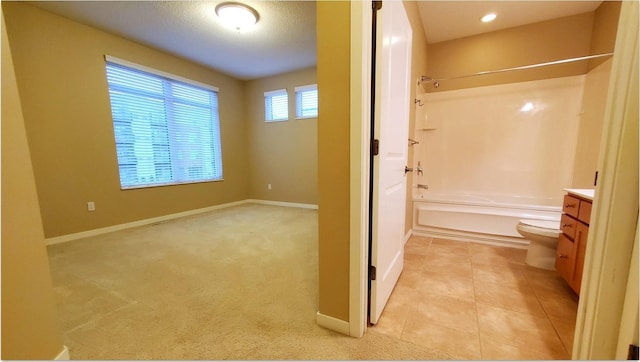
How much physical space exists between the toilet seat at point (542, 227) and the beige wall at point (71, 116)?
457cm

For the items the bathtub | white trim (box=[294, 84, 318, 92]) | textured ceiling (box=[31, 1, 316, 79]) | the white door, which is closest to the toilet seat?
the bathtub

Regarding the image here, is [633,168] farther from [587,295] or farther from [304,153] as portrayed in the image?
[304,153]

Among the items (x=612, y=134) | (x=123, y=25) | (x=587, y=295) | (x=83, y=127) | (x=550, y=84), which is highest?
(x=123, y=25)

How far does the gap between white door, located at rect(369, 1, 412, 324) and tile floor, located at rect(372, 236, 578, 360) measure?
0.18m

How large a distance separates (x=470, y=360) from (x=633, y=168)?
1.02 metres

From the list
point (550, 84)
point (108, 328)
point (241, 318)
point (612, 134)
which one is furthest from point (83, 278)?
point (550, 84)

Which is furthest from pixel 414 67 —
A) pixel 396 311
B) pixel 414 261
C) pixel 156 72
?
pixel 156 72

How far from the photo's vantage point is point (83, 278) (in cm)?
185

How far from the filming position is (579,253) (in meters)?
1.43

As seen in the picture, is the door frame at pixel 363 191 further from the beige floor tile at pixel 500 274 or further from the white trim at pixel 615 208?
the beige floor tile at pixel 500 274

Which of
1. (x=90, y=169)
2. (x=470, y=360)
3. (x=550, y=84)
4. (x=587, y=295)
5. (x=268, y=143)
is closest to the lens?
(x=587, y=295)

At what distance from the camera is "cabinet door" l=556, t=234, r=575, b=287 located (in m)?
1.52

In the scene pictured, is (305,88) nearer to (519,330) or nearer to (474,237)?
(474,237)

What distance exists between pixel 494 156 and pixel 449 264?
179 centimetres
